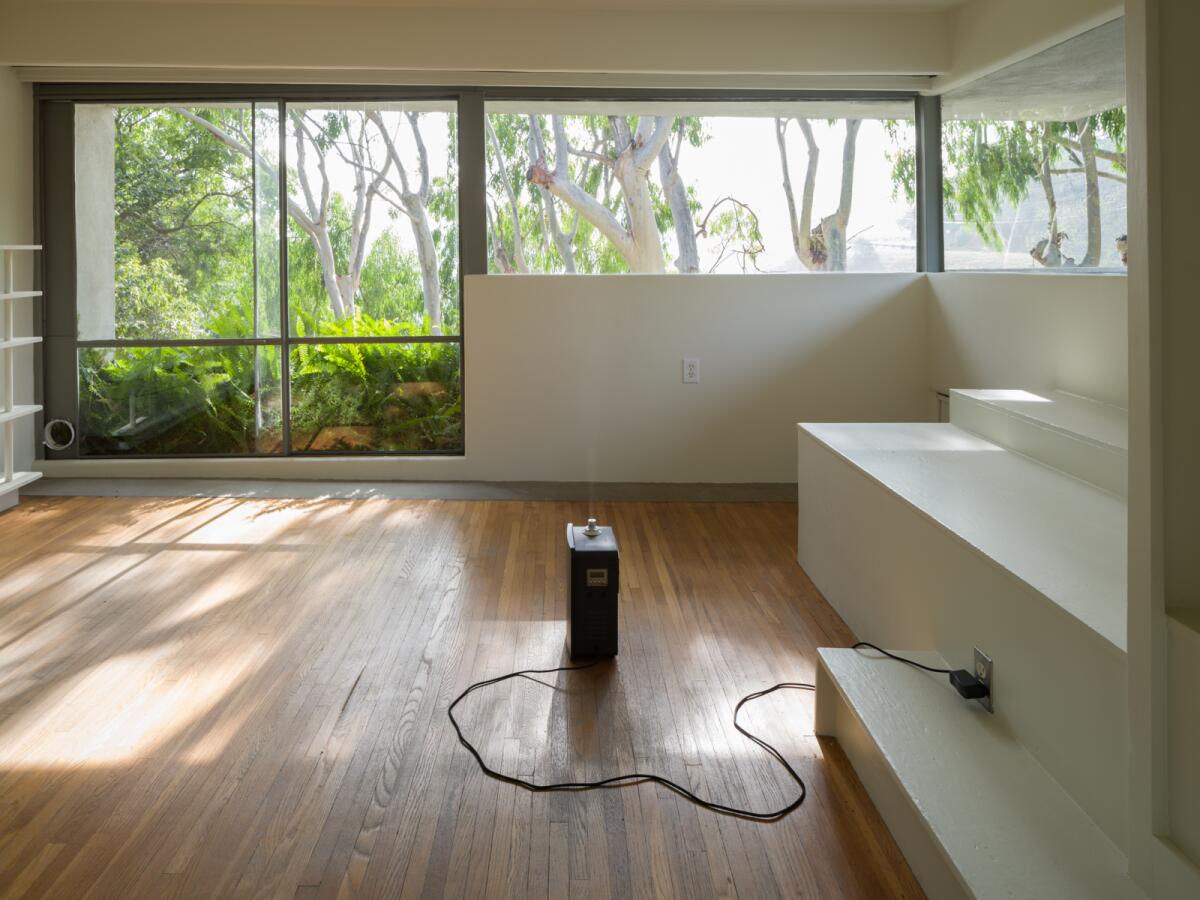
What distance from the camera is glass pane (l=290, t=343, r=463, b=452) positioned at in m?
6.21

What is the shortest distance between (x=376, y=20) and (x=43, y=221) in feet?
6.56

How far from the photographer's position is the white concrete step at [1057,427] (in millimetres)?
3234

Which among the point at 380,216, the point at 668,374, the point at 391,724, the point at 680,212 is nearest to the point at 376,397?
the point at 380,216

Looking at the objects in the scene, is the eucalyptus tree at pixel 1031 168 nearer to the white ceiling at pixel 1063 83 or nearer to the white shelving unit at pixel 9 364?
the white ceiling at pixel 1063 83

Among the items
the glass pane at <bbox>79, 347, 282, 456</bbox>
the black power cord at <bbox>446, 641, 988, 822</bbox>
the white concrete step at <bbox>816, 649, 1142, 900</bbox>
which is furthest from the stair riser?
the glass pane at <bbox>79, 347, 282, 456</bbox>

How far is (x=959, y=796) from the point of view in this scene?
2.10 m

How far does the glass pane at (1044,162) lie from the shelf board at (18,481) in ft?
14.8

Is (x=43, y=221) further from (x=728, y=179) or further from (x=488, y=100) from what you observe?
(x=728, y=179)

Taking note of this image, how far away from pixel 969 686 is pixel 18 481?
4.57 meters

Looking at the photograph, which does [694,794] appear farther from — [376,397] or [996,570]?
[376,397]

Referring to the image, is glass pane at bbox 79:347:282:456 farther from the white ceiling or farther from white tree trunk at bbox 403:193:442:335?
the white ceiling

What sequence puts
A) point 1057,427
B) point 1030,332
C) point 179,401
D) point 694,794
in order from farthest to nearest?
point 179,401 < point 1030,332 < point 1057,427 < point 694,794

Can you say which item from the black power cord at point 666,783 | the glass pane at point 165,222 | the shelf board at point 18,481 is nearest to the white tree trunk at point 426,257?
the glass pane at point 165,222

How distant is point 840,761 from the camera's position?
273 cm
